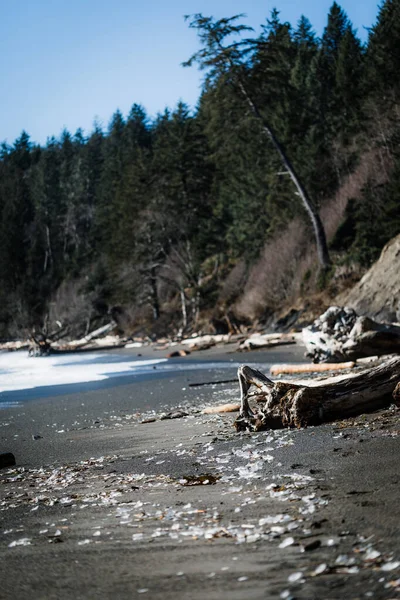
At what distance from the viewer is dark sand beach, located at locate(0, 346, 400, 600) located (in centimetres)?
255

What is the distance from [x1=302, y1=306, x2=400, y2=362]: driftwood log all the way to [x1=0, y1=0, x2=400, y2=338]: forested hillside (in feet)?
33.2

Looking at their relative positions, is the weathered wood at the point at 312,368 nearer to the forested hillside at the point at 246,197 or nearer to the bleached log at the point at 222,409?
the bleached log at the point at 222,409

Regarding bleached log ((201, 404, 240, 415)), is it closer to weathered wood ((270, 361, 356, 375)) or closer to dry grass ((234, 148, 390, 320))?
weathered wood ((270, 361, 356, 375))

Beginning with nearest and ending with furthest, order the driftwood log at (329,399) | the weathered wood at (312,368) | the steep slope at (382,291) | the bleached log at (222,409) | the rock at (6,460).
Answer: the driftwood log at (329,399), the rock at (6,460), the bleached log at (222,409), the weathered wood at (312,368), the steep slope at (382,291)

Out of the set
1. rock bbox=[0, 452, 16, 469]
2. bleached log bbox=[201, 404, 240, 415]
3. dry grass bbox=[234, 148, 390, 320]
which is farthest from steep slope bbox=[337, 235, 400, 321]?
rock bbox=[0, 452, 16, 469]

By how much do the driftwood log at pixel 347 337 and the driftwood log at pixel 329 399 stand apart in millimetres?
6918

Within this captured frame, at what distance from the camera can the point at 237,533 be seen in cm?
308

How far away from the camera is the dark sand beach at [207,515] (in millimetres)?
2555

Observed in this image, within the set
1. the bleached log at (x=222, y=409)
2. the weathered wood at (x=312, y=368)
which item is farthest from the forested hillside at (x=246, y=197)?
the bleached log at (x=222, y=409)

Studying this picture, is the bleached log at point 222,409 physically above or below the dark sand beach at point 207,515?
below

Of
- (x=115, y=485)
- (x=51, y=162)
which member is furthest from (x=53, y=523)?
(x=51, y=162)

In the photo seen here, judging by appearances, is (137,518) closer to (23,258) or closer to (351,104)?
(351,104)

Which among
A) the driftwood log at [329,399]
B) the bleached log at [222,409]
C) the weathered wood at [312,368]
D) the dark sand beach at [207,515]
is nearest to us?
the dark sand beach at [207,515]

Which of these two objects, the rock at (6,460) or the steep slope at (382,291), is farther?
the steep slope at (382,291)
